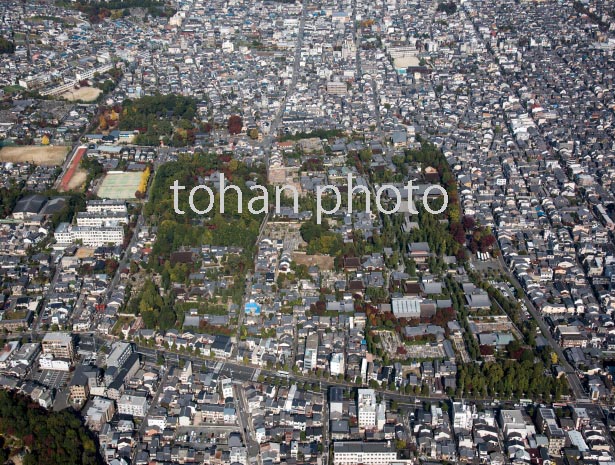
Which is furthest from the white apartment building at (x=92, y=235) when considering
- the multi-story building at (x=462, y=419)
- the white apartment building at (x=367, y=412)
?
the multi-story building at (x=462, y=419)

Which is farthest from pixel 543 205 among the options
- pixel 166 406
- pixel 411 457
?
pixel 166 406

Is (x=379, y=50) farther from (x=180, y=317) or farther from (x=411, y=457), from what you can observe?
(x=411, y=457)

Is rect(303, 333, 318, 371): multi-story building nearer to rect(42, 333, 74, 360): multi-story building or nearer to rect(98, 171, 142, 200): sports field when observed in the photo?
rect(42, 333, 74, 360): multi-story building

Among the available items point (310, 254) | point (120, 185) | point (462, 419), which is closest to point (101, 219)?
point (120, 185)

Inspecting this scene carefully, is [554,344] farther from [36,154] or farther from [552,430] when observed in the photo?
[36,154]

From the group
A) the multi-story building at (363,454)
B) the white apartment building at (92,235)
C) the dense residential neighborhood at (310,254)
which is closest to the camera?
the multi-story building at (363,454)

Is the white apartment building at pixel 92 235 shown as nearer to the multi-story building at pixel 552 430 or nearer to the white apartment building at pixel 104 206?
the white apartment building at pixel 104 206

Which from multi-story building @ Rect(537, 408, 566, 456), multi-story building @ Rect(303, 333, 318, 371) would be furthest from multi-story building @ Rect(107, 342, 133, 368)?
multi-story building @ Rect(537, 408, 566, 456)
